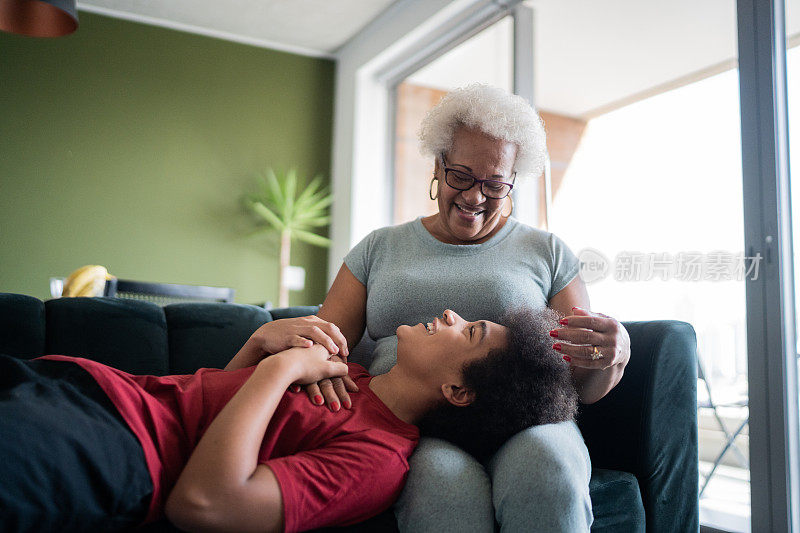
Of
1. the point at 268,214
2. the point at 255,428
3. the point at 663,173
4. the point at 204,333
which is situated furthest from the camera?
the point at 268,214

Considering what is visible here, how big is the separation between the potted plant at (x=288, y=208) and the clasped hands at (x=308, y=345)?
12.3 feet

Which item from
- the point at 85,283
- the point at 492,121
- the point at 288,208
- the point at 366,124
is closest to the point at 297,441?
the point at 492,121

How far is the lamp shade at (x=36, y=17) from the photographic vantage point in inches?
101

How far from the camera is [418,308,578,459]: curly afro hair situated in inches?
50.3

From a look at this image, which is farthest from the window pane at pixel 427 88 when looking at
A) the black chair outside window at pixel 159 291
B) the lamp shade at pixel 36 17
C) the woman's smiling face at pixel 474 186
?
the woman's smiling face at pixel 474 186

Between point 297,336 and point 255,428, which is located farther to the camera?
point 297,336

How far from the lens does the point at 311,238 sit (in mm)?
5285

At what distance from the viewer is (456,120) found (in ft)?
6.04

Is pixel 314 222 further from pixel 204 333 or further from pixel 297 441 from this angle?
pixel 297 441

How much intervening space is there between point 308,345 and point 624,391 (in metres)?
0.80

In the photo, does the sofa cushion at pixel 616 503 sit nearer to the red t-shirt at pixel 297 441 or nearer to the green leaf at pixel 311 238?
the red t-shirt at pixel 297 441

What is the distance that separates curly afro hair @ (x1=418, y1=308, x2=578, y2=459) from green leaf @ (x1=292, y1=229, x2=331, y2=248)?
3999 millimetres

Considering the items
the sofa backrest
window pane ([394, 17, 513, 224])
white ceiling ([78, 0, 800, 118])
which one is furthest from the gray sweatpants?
window pane ([394, 17, 513, 224])

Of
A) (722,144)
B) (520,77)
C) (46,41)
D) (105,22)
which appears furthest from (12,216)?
(722,144)
